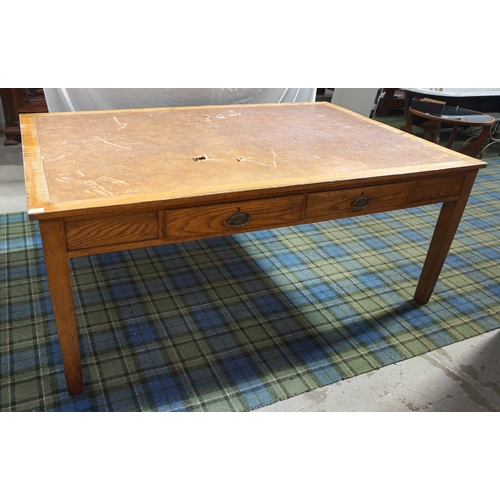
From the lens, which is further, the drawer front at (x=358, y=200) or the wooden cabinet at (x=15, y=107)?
the wooden cabinet at (x=15, y=107)

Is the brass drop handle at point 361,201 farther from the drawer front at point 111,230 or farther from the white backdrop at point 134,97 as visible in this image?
the white backdrop at point 134,97

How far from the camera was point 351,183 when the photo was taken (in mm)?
1642

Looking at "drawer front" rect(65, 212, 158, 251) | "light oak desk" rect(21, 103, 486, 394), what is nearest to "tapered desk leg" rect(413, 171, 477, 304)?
"light oak desk" rect(21, 103, 486, 394)

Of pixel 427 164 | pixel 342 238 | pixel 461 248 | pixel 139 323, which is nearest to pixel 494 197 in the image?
pixel 461 248

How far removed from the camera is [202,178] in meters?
1.51

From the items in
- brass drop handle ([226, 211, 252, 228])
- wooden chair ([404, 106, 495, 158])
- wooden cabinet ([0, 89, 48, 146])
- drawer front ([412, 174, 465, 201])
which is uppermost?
drawer front ([412, 174, 465, 201])

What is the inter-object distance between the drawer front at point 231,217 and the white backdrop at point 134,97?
1.73m

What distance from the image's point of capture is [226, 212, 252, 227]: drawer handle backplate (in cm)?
152

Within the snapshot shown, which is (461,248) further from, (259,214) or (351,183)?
(259,214)

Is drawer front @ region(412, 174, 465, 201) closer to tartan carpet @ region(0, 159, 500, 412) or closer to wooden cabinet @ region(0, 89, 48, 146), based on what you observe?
tartan carpet @ region(0, 159, 500, 412)

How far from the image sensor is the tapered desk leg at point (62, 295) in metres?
1.29

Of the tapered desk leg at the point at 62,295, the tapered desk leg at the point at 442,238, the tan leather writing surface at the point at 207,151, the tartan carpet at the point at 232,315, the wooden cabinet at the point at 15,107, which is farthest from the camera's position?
the wooden cabinet at the point at 15,107

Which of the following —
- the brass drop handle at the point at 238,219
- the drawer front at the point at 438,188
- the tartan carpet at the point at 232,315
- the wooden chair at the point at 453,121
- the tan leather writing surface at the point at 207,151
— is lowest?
the tartan carpet at the point at 232,315

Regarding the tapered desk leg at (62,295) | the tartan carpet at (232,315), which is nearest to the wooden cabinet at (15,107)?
the tartan carpet at (232,315)
